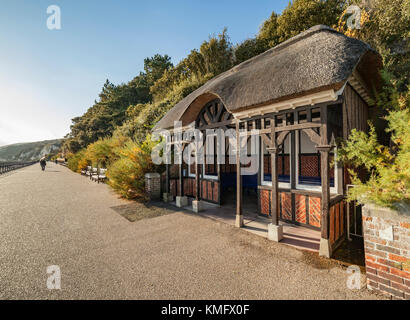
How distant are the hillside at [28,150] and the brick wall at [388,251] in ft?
410

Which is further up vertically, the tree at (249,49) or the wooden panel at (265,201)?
the tree at (249,49)

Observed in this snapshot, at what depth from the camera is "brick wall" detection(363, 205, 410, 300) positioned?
2246 millimetres

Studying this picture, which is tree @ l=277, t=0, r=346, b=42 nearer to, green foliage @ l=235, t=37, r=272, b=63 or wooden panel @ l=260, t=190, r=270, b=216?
green foliage @ l=235, t=37, r=272, b=63

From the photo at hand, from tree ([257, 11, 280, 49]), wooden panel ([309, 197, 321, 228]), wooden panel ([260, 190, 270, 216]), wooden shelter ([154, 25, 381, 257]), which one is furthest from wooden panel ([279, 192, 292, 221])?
tree ([257, 11, 280, 49])

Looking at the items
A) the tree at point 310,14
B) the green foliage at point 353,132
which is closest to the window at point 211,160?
the green foliage at point 353,132

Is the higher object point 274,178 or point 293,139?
point 293,139

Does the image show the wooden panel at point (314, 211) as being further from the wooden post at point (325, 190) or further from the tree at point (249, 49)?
the tree at point (249, 49)

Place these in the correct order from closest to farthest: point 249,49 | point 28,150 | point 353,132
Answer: point 353,132
point 249,49
point 28,150

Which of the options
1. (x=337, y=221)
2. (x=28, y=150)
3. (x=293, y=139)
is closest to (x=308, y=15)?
(x=293, y=139)

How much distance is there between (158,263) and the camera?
323 cm

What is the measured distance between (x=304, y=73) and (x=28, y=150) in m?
151

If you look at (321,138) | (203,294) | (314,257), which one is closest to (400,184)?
(321,138)

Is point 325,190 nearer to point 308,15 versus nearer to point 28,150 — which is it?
point 308,15

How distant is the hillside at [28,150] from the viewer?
331 ft
